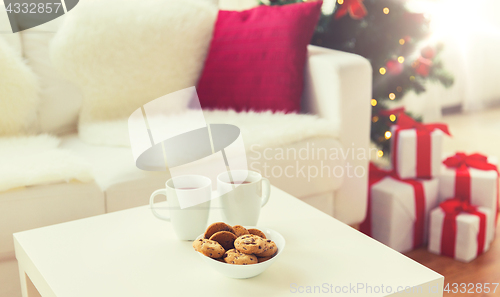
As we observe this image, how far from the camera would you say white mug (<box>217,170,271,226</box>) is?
0.76 metres

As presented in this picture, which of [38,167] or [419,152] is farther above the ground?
[38,167]

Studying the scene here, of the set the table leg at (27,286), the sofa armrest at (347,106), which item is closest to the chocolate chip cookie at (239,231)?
the table leg at (27,286)

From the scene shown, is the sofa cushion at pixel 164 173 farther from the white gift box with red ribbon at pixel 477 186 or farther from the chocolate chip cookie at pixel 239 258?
the chocolate chip cookie at pixel 239 258

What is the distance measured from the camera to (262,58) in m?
1.45

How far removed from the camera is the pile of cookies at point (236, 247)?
620 mm

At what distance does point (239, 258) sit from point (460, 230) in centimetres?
102

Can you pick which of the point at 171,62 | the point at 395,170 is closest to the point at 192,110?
the point at 171,62

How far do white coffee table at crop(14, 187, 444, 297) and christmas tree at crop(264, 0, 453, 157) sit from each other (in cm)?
99

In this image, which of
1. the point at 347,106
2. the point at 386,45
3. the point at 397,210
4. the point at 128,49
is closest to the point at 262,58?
the point at 347,106

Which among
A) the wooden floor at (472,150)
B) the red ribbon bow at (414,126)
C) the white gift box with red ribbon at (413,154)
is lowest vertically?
the wooden floor at (472,150)

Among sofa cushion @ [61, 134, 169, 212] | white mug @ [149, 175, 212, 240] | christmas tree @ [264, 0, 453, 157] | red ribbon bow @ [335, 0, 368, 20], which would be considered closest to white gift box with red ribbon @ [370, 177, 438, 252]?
christmas tree @ [264, 0, 453, 157]

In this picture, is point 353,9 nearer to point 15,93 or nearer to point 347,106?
point 347,106

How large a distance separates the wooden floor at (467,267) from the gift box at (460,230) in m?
0.02

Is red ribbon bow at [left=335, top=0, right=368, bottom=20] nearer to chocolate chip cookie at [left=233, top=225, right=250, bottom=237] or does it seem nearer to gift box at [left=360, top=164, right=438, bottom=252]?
gift box at [left=360, top=164, right=438, bottom=252]
